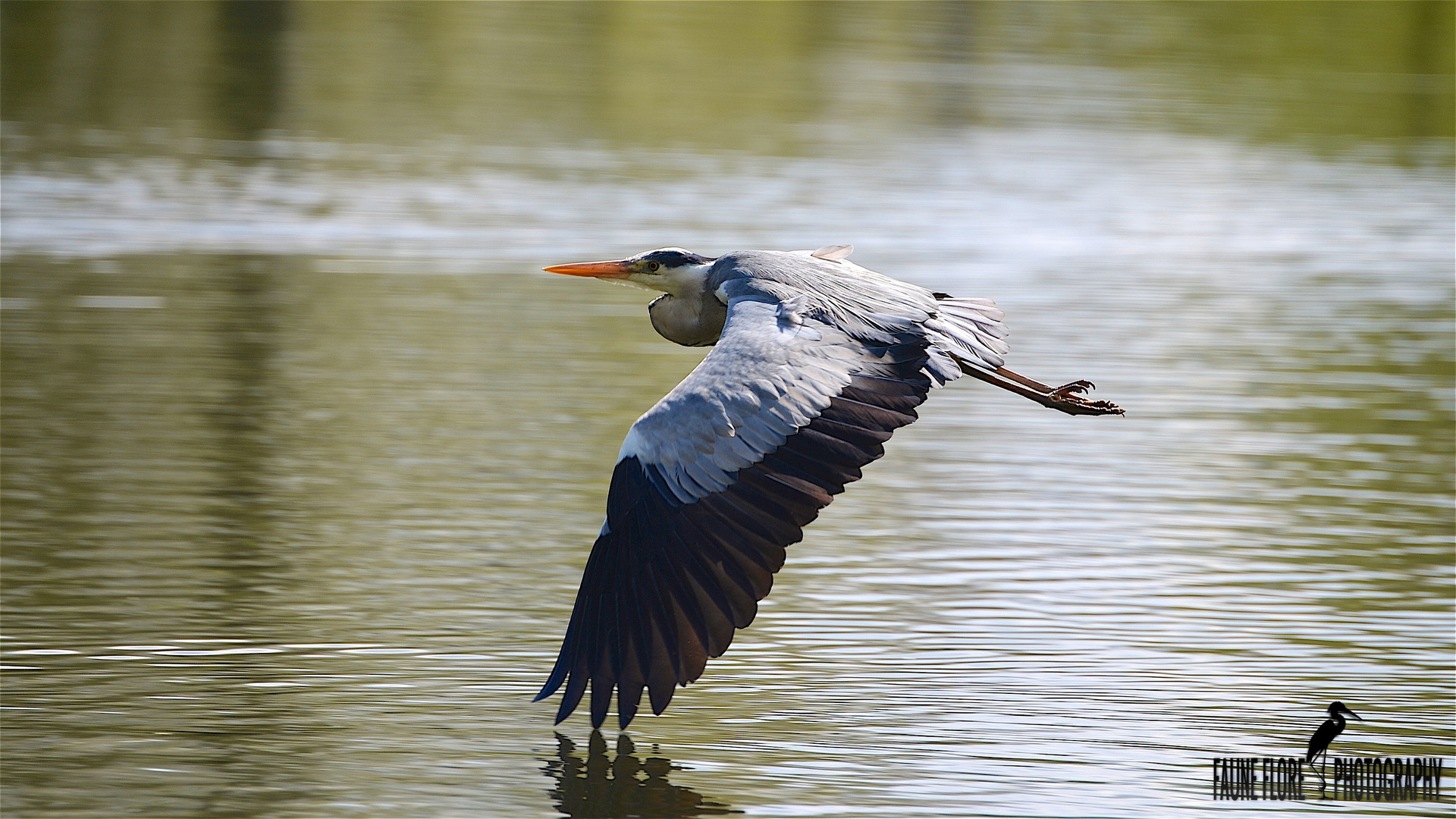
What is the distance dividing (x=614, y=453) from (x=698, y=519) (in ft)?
16.3

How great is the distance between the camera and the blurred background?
695cm

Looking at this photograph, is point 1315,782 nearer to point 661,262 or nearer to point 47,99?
point 661,262

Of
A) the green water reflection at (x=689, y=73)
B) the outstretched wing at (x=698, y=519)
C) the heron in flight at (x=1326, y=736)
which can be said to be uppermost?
the green water reflection at (x=689, y=73)

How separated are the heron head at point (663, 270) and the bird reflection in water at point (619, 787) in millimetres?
1883

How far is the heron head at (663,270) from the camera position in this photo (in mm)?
7980

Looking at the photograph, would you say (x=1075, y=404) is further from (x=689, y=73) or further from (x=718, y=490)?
(x=689, y=73)

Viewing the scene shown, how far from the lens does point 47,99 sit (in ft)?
88.1

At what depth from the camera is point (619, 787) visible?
21.6ft

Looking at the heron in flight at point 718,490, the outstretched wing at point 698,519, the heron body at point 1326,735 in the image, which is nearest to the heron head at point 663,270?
the heron in flight at point 718,490

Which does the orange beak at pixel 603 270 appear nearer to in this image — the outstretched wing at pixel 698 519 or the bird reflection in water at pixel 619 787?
the outstretched wing at pixel 698 519

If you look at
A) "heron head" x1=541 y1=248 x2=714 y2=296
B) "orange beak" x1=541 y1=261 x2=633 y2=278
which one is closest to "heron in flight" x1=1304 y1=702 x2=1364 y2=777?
"heron head" x1=541 y1=248 x2=714 y2=296

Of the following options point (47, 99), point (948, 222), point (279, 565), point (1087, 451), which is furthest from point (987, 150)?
point (279, 565)

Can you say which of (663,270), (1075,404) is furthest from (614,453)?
(1075,404)

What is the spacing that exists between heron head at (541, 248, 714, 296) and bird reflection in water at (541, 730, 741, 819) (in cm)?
188
